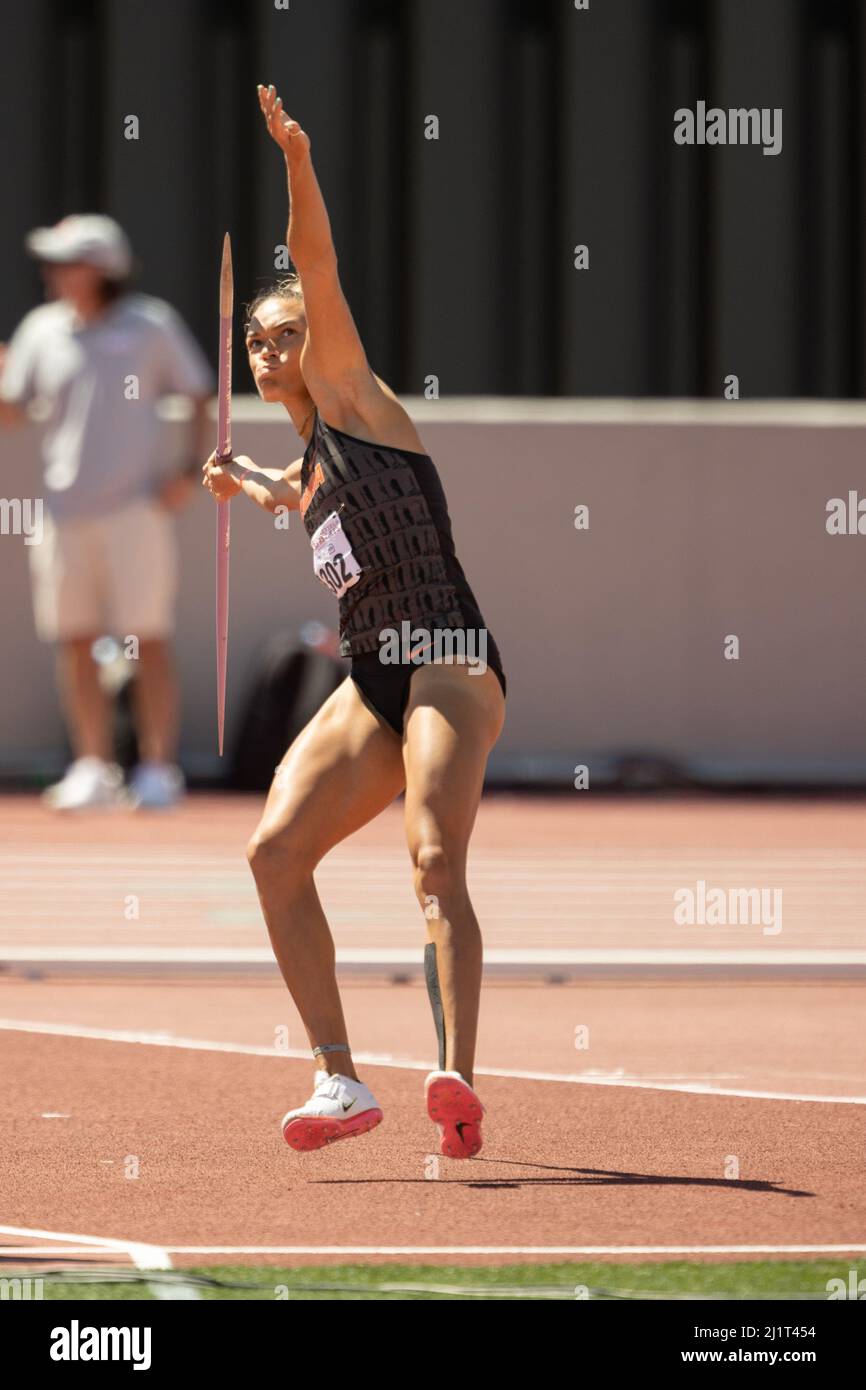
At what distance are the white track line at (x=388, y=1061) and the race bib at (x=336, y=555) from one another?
200 cm

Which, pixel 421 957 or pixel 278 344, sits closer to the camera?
pixel 278 344

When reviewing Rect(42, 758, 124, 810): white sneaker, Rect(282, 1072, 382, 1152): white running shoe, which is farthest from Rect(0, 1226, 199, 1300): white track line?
Rect(42, 758, 124, 810): white sneaker

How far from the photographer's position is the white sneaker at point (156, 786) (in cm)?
1466

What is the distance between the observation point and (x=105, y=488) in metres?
14.9

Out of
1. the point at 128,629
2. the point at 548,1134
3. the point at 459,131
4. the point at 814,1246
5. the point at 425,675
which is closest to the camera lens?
the point at 814,1246

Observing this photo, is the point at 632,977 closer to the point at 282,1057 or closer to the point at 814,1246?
the point at 282,1057

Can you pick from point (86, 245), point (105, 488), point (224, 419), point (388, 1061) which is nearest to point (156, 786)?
point (105, 488)

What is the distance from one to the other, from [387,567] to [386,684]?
10.6 inches

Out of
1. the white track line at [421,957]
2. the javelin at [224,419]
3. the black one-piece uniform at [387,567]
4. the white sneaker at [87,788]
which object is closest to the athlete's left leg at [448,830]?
the black one-piece uniform at [387,567]

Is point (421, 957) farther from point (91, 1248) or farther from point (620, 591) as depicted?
point (620, 591)

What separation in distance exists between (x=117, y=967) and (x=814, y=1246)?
4572 mm

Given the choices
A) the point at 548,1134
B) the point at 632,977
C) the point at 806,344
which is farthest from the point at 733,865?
the point at 806,344

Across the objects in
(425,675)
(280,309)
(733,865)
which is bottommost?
(733,865)

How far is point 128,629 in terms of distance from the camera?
582 inches
